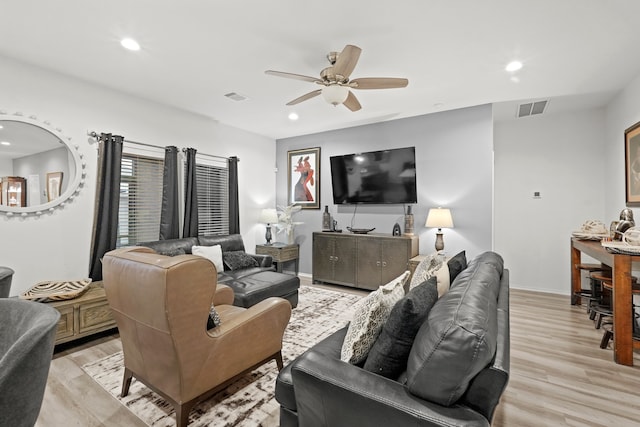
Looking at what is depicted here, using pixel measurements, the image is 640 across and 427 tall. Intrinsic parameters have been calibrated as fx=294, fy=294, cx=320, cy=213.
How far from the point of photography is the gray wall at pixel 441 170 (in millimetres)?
4043

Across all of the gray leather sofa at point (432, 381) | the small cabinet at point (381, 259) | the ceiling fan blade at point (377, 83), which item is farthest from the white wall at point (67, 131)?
the gray leather sofa at point (432, 381)

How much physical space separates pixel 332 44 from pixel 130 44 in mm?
1755

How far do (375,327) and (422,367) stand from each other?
15.3 inches

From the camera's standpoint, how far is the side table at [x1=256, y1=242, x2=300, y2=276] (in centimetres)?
511

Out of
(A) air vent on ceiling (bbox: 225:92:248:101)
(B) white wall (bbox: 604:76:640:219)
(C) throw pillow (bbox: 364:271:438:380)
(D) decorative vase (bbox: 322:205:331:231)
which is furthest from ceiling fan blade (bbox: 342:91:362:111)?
(B) white wall (bbox: 604:76:640:219)

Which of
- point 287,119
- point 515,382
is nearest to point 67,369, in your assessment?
point 515,382

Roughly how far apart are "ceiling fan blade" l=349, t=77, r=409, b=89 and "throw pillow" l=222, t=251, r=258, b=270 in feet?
8.77

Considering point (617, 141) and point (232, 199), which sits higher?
point (617, 141)

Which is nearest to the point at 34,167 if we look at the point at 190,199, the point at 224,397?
the point at 190,199

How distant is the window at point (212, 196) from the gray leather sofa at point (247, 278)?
563 millimetres

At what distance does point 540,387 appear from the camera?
7.05 feet

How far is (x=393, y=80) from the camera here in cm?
257

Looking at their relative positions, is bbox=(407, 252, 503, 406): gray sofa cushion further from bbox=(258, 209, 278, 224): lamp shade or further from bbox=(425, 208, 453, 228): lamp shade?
bbox=(258, 209, 278, 224): lamp shade

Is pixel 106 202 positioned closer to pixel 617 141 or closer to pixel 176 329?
pixel 176 329
